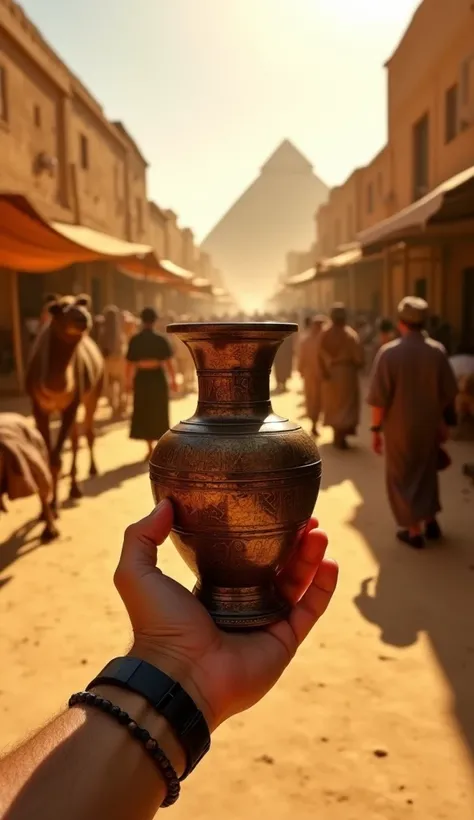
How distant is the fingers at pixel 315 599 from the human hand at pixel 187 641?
8 centimetres

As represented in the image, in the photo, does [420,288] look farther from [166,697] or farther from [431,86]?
[166,697]

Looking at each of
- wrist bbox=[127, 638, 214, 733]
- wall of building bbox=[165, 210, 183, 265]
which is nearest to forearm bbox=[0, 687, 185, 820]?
wrist bbox=[127, 638, 214, 733]

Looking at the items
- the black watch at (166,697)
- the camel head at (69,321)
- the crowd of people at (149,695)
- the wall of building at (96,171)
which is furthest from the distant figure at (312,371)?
the wall of building at (96,171)

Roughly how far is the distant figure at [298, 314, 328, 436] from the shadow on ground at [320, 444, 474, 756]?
11.6ft

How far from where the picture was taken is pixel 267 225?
144 metres

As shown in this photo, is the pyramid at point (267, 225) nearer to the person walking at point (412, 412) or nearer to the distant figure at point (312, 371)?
the distant figure at point (312, 371)

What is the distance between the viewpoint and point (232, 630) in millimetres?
1812

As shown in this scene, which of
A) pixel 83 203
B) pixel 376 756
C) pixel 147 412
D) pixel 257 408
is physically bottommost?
pixel 376 756

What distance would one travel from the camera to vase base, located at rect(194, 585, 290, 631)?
1833 mm

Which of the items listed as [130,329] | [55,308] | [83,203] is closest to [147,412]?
[55,308]

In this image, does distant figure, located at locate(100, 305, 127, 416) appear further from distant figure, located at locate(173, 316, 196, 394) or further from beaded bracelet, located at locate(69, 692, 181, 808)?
beaded bracelet, located at locate(69, 692, 181, 808)

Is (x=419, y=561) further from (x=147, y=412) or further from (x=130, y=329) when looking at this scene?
(x=130, y=329)

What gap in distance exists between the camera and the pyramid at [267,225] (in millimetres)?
140875

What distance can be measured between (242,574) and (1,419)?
3.19 m
